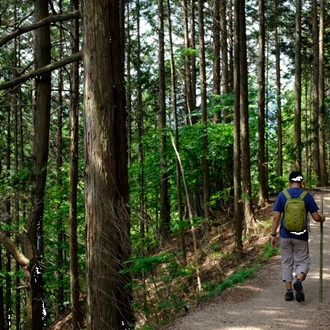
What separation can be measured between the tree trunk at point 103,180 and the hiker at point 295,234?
7.23 ft

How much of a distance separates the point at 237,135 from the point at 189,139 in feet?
17.5

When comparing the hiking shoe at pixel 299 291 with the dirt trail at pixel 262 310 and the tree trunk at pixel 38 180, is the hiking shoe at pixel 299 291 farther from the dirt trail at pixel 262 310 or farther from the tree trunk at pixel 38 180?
the tree trunk at pixel 38 180

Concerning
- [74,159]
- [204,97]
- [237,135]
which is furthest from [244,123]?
[74,159]

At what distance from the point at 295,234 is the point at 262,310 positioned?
1.16 metres

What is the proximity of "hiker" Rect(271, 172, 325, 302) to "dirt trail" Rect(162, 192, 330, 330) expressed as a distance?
1.00 ft

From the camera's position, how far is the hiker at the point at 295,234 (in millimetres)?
5661

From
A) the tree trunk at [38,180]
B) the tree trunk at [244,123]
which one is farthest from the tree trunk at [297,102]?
the tree trunk at [38,180]

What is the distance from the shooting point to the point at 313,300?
584 cm

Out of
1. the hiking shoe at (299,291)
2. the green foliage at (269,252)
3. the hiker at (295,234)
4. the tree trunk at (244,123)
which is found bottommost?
the green foliage at (269,252)

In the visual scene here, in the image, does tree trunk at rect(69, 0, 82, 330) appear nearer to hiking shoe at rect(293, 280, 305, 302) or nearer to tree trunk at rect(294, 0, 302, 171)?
hiking shoe at rect(293, 280, 305, 302)

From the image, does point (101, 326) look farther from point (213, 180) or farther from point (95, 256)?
point (213, 180)

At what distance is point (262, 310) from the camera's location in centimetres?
577

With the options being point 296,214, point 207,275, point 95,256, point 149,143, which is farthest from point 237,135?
point 149,143

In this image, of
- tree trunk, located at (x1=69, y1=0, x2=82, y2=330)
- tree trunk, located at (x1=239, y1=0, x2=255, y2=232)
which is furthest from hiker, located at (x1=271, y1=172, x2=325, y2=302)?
tree trunk, located at (x1=69, y1=0, x2=82, y2=330)
